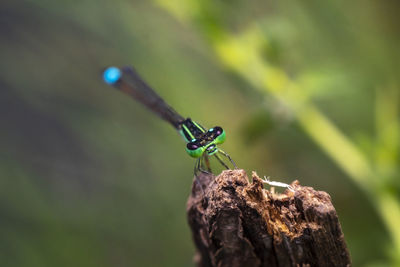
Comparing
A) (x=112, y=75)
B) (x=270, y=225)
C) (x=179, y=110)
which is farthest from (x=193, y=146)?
(x=179, y=110)

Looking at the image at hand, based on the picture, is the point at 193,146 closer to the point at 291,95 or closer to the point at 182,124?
the point at 182,124

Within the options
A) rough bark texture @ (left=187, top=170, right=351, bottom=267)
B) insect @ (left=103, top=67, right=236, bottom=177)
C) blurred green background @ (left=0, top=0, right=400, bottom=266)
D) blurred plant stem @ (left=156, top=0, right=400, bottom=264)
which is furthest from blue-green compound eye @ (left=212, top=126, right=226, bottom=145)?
blurred plant stem @ (left=156, top=0, right=400, bottom=264)

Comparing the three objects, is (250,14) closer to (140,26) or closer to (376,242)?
(140,26)

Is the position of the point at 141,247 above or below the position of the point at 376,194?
above

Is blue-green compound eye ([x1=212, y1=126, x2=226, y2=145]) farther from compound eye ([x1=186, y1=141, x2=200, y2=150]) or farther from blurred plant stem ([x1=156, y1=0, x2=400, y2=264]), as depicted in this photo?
blurred plant stem ([x1=156, y1=0, x2=400, y2=264])

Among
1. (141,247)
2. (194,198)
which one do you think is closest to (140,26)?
(141,247)

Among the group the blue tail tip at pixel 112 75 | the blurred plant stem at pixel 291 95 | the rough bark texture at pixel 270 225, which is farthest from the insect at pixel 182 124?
the blurred plant stem at pixel 291 95
